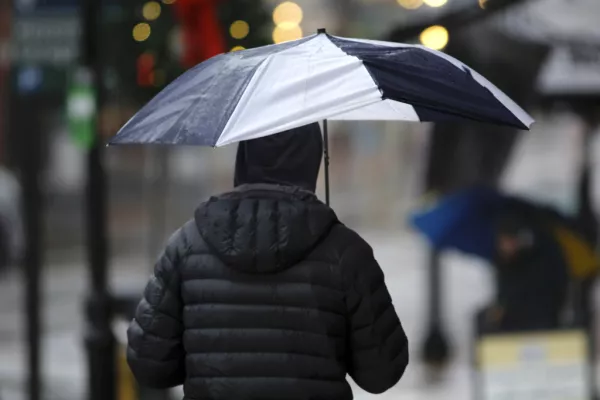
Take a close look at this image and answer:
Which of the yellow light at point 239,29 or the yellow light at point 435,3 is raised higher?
the yellow light at point 435,3

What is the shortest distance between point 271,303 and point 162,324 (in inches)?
13.1

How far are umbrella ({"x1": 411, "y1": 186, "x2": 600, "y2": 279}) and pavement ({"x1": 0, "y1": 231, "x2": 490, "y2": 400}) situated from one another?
1.86 meters

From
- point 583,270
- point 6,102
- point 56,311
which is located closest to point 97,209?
point 583,270

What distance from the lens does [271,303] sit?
10.5ft

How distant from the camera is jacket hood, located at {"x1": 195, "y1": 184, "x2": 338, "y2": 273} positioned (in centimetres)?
317

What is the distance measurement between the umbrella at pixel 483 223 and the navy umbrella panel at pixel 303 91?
3.10 metres

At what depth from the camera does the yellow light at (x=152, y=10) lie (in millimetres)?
7086

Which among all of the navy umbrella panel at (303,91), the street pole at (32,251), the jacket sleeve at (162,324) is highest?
the navy umbrella panel at (303,91)

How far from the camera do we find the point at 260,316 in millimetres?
3217

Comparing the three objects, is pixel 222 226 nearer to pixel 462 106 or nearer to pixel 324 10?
pixel 462 106

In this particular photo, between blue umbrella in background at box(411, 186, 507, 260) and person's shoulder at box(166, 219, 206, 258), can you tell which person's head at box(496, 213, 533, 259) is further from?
person's shoulder at box(166, 219, 206, 258)

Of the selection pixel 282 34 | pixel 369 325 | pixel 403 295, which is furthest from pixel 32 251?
pixel 403 295

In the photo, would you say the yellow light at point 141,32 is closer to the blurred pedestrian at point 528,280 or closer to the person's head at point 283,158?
the blurred pedestrian at point 528,280

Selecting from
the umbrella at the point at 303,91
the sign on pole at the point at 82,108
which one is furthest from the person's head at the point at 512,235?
the umbrella at the point at 303,91
